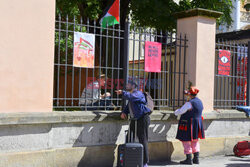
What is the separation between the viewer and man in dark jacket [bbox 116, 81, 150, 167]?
21.1 feet

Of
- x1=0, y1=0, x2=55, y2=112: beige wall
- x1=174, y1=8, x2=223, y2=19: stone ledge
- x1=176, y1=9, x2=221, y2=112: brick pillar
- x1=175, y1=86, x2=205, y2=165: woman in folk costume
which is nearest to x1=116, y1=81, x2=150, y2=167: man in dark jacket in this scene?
x1=175, y1=86, x2=205, y2=165: woman in folk costume

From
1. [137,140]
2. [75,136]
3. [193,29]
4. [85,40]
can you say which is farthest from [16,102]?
[193,29]

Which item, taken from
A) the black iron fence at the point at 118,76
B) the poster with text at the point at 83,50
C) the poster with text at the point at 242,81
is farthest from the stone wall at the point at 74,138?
the poster with text at the point at 242,81

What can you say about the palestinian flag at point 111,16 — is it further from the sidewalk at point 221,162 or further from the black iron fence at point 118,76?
the sidewalk at point 221,162

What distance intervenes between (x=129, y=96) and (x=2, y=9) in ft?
8.54

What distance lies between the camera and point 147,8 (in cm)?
1188

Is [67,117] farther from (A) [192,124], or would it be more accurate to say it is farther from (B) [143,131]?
(A) [192,124]

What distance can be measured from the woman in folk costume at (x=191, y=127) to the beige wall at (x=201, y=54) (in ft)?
2.87

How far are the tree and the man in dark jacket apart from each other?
506cm

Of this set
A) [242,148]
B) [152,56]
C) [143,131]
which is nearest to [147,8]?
[152,56]

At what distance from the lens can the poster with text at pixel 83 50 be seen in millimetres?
6469

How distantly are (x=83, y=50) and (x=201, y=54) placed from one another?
292cm

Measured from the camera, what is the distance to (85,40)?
6.59 metres

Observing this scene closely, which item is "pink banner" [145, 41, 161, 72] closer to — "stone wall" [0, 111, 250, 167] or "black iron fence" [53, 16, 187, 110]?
"black iron fence" [53, 16, 187, 110]
